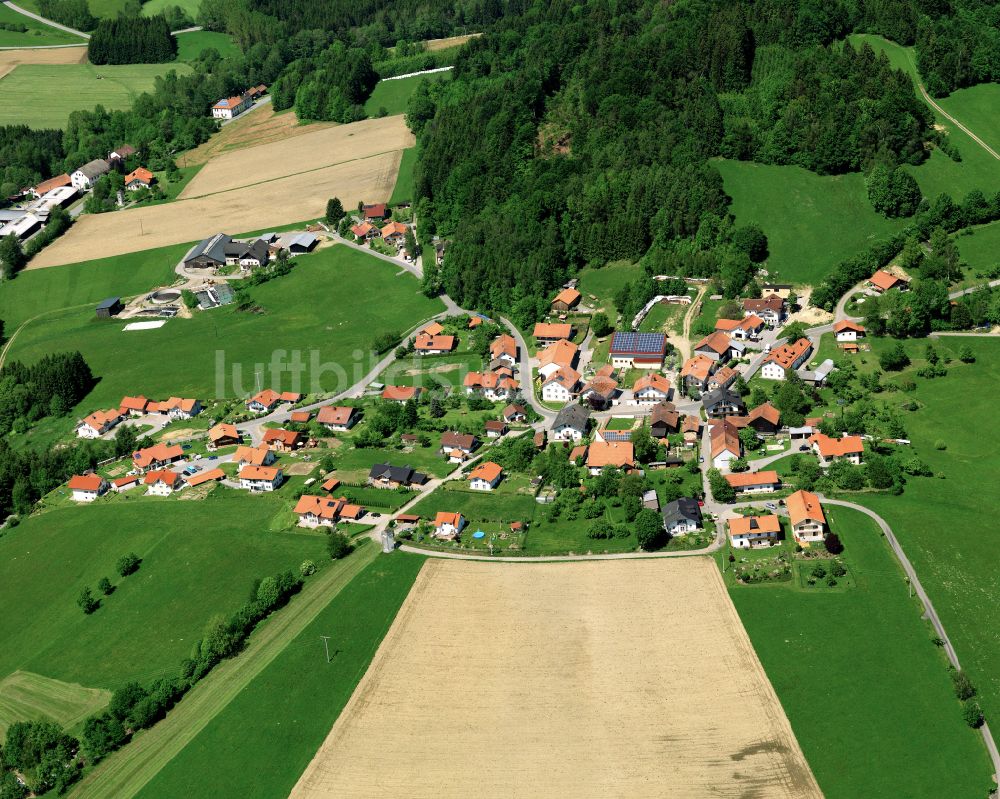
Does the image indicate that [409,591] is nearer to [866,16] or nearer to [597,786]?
[597,786]

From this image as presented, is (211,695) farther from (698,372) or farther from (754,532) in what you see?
(698,372)

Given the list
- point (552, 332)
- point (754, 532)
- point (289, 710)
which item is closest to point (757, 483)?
point (754, 532)

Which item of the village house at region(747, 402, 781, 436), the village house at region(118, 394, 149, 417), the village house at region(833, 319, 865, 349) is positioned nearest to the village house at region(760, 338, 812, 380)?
the village house at region(833, 319, 865, 349)

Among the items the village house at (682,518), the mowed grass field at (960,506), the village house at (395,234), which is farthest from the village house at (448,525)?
the village house at (395,234)

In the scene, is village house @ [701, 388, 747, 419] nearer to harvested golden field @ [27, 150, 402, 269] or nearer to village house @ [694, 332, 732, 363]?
village house @ [694, 332, 732, 363]

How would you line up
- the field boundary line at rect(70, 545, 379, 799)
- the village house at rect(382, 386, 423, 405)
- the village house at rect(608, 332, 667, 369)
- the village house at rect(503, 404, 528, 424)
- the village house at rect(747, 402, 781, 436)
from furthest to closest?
the village house at rect(382, 386, 423, 405), the village house at rect(608, 332, 667, 369), the village house at rect(503, 404, 528, 424), the village house at rect(747, 402, 781, 436), the field boundary line at rect(70, 545, 379, 799)

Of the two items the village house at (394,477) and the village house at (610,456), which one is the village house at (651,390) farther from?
the village house at (394,477)

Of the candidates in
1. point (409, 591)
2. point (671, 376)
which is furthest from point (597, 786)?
point (671, 376)
